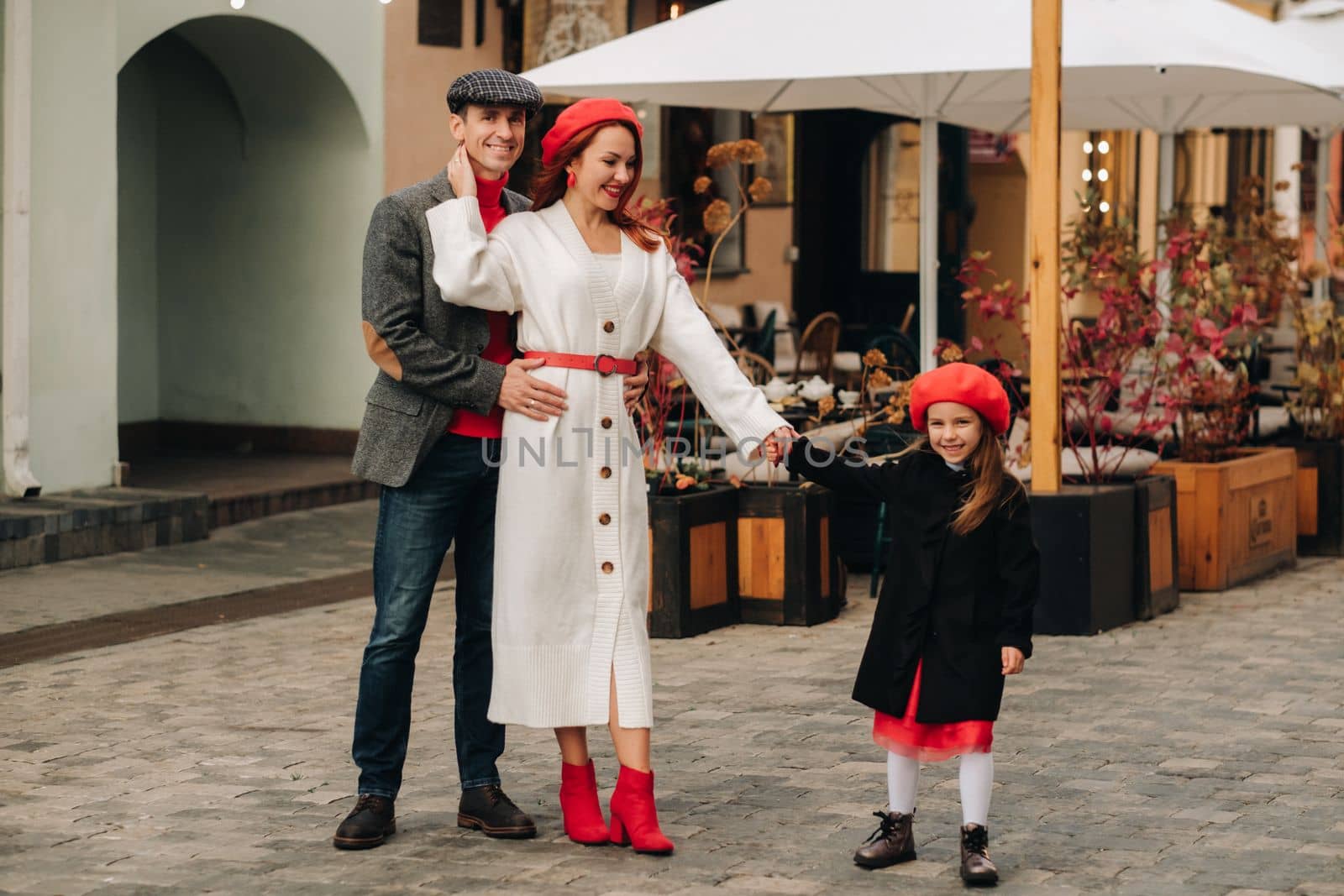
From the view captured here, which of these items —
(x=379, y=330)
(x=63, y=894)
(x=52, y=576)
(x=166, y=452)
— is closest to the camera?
(x=63, y=894)

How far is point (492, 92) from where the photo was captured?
486 cm

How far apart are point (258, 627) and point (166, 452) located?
19.0 feet

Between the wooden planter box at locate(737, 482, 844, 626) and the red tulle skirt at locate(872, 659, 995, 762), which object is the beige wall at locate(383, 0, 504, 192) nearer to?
the wooden planter box at locate(737, 482, 844, 626)

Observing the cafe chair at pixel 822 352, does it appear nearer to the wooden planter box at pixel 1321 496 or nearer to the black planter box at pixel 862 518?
the black planter box at pixel 862 518

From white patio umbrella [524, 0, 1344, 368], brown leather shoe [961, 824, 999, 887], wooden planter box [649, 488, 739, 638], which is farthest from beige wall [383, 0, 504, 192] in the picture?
brown leather shoe [961, 824, 999, 887]

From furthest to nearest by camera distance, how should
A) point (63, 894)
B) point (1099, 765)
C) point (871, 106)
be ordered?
point (871, 106) → point (1099, 765) → point (63, 894)

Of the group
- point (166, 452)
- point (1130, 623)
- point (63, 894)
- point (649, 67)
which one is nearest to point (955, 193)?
point (166, 452)

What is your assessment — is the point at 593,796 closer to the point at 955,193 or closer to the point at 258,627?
the point at 258,627

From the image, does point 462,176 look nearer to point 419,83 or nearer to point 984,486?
point 984,486

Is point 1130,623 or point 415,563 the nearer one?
point 415,563

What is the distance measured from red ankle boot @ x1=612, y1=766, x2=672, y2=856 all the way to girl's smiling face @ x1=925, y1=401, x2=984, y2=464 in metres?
1.03

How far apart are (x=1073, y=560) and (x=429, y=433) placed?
3794 mm

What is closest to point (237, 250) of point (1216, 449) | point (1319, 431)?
point (1216, 449)

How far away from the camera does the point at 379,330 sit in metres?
4.90
